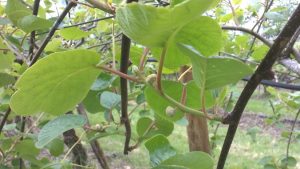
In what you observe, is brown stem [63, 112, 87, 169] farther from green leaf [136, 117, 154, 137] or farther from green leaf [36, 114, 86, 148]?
green leaf [36, 114, 86, 148]

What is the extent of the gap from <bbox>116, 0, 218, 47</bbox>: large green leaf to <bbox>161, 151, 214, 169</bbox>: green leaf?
0.15 metres

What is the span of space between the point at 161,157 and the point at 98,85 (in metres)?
0.17

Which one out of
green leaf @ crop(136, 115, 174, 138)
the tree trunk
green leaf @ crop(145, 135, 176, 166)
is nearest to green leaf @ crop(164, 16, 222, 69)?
green leaf @ crop(145, 135, 176, 166)

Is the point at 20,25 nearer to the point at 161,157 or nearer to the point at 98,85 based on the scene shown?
the point at 98,85

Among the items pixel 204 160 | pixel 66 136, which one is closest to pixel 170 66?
pixel 204 160

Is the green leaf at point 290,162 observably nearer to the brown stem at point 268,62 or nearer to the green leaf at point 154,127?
the green leaf at point 154,127

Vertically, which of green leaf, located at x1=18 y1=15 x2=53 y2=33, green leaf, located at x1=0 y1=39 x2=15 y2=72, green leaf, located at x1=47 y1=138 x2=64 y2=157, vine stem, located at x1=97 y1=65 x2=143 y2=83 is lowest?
green leaf, located at x1=47 y1=138 x2=64 y2=157

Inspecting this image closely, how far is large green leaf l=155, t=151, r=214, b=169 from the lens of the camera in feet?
1.29

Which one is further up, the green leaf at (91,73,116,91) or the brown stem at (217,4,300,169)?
the brown stem at (217,4,300,169)

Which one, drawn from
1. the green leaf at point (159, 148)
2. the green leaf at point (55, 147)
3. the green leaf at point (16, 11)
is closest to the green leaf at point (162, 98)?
the green leaf at point (159, 148)

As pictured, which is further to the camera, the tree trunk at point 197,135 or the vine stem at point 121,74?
the tree trunk at point 197,135

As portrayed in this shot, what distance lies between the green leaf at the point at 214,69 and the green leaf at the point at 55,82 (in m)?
0.09

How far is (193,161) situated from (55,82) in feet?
0.49

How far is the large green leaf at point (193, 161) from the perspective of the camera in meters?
0.39
